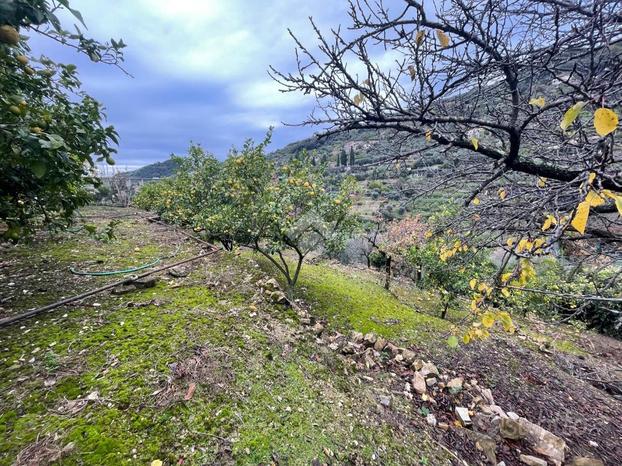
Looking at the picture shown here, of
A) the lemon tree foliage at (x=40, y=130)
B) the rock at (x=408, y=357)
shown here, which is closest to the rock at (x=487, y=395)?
the rock at (x=408, y=357)

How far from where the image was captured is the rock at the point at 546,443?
7.32 ft

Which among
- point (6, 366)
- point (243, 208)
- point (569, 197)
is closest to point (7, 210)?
point (6, 366)

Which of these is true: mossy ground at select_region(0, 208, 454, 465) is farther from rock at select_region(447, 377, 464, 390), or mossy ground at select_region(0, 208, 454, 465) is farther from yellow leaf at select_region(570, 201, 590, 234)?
yellow leaf at select_region(570, 201, 590, 234)

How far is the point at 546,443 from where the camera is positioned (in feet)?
7.55

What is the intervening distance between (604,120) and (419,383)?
279 centimetres

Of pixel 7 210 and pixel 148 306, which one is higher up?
pixel 7 210

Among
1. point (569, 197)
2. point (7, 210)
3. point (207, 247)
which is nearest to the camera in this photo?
point (569, 197)

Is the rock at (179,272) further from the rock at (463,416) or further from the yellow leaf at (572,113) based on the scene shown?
the yellow leaf at (572,113)

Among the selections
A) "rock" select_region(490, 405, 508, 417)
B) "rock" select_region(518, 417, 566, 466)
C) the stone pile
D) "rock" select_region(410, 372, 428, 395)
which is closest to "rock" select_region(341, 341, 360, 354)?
the stone pile

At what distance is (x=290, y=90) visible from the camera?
1.70m

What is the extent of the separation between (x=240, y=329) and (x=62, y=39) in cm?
263

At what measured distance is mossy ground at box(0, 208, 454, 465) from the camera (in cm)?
158

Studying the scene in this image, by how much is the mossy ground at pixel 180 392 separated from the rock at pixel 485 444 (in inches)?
15.9

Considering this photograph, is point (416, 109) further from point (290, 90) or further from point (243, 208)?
point (243, 208)
